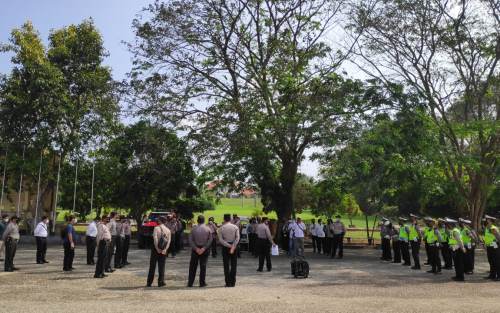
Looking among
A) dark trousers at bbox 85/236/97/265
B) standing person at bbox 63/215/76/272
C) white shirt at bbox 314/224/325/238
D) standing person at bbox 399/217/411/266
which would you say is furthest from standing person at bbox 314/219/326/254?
standing person at bbox 63/215/76/272

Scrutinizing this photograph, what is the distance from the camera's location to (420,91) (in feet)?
81.2

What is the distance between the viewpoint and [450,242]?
14727 millimetres

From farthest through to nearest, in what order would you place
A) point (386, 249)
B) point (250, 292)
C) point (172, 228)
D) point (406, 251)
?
point (386, 249) → point (172, 228) → point (406, 251) → point (250, 292)

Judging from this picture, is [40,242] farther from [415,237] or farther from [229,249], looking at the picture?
[415,237]

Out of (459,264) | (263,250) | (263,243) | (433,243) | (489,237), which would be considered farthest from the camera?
(433,243)

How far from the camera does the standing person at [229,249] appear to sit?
1176cm

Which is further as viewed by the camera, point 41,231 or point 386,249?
point 386,249

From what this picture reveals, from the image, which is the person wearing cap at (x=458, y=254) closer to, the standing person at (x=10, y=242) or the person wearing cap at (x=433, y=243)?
the person wearing cap at (x=433, y=243)

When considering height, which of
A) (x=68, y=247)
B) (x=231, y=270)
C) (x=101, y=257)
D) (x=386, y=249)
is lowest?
(x=231, y=270)

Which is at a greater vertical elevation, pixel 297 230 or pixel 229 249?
pixel 297 230

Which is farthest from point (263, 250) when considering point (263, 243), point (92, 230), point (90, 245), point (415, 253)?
point (415, 253)

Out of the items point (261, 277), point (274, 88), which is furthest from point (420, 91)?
point (261, 277)

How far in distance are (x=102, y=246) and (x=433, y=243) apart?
9990mm

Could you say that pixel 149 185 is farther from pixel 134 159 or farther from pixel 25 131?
pixel 25 131
